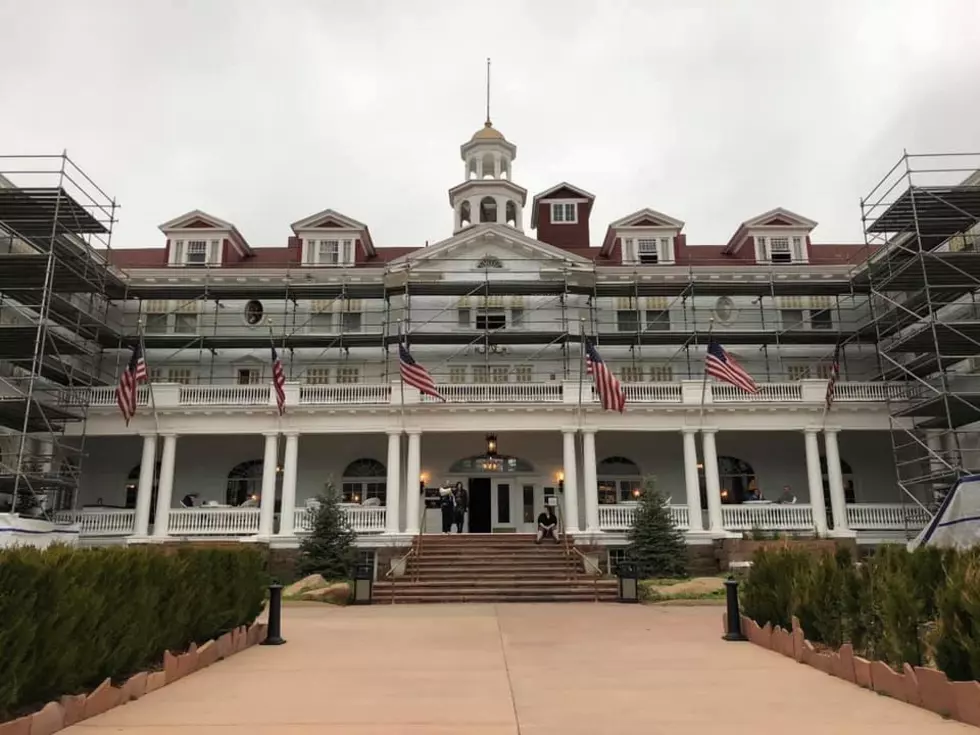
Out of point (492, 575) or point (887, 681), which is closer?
point (887, 681)

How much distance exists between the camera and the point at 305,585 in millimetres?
21422

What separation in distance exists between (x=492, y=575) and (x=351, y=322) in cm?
1461

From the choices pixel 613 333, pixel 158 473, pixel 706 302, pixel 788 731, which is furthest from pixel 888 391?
pixel 158 473

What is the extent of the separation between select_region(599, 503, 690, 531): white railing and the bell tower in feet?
53.0

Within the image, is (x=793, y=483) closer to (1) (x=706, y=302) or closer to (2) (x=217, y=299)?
(1) (x=706, y=302)

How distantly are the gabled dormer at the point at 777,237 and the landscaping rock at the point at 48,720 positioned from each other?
32631 mm

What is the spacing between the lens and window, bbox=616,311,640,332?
32.3 metres

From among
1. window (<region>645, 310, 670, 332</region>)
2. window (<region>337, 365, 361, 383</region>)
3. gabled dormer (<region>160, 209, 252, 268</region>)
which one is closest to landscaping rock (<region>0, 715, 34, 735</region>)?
window (<region>337, 365, 361, 383</region>)

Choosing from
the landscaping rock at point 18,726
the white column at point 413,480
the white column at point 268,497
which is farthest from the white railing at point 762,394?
the landscaping rock at point 18,726

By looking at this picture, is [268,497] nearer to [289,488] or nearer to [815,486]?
[289,488]

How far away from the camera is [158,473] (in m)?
31.0

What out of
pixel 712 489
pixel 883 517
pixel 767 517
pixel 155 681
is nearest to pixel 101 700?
pixel 155 681

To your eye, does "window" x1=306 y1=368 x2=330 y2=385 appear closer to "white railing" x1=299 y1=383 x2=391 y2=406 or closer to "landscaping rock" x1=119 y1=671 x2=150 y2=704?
"white railing" x1=299 y1=383 x2=391 y2=406

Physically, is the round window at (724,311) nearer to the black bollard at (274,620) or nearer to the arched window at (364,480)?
the arched window at (364,480)
